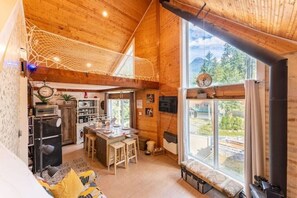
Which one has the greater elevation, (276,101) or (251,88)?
(251,88)

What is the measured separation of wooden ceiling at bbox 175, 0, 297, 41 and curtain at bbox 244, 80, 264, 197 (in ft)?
2.68

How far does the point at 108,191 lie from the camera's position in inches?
121

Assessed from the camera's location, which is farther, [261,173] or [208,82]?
[208,82]

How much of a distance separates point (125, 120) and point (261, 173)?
5.33 m

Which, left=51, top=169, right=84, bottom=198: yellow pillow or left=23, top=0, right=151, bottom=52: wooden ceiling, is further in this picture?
left=23, top=0, right=151, bottom=52: wooden ceiling

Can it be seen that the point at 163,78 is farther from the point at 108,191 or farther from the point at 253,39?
the point at 108,191

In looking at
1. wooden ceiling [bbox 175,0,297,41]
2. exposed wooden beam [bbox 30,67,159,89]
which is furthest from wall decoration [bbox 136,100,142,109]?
wooden ceiling [bbox 175,0,297,41]

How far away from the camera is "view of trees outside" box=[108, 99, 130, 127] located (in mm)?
6804

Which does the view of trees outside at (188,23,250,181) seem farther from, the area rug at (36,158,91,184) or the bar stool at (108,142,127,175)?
the area rug at (36,158,91,184)

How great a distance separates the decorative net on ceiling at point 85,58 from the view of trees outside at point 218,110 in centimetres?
178

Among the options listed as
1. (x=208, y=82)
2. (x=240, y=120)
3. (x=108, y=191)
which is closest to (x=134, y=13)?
(x=208, y=82)

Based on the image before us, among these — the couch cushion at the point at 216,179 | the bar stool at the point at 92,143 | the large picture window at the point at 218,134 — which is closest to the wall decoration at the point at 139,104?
the bar stool at the point at 92,143

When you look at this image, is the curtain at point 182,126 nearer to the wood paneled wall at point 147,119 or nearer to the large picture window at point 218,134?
the large picture window at point 218,134

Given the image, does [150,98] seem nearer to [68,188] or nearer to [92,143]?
[92,143]
